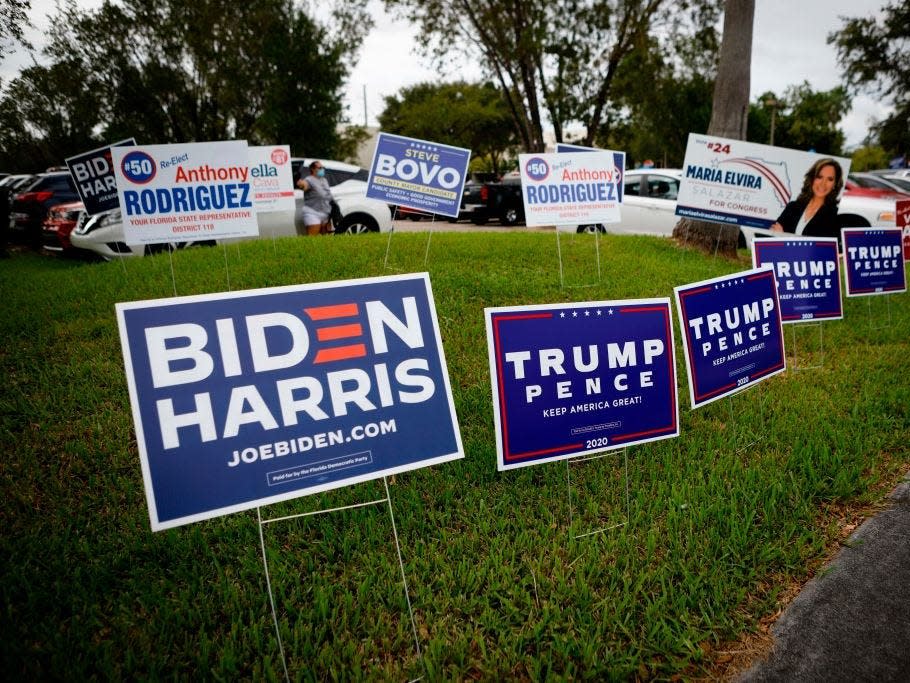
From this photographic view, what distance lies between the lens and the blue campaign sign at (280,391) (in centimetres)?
196

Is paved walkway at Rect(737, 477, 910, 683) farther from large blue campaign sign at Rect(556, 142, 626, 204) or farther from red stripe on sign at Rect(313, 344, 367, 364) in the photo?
large blue campaign sign at Rect(556, 142, 626, 204)

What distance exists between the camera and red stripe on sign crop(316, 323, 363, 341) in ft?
7.29

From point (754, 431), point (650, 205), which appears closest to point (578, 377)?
point (754, 431)

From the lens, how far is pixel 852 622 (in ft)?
7.74

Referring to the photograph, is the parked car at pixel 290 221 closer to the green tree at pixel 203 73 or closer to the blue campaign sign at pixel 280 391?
the blue campaign sign at pixel 280 391

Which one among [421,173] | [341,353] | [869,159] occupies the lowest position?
[341,353]

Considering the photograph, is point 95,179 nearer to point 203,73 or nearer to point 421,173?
point 421,173

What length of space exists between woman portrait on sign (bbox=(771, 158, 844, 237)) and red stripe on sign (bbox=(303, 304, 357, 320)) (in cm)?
794

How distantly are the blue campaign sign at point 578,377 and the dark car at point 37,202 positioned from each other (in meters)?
A: 12.8

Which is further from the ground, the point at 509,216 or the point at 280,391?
the point at 509,216

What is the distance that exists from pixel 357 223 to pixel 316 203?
38.2 inches

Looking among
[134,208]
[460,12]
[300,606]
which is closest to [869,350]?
[300,606]

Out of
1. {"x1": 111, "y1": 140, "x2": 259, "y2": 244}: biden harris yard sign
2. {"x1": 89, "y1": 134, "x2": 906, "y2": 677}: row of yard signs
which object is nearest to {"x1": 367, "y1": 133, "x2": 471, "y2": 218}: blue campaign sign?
{"x1": 111, "y1": 140, "x2": 259, "y2": 244}: biden harris yard sign

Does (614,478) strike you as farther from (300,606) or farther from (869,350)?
(869,350)
